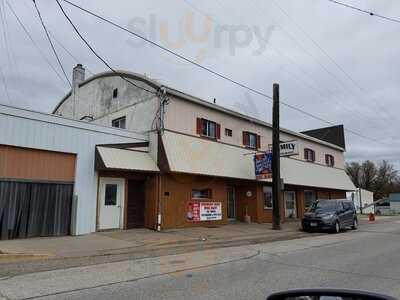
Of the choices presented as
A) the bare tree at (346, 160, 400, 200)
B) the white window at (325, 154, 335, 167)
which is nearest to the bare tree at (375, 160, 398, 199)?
the bare tree at (346, 160, 400, 200)

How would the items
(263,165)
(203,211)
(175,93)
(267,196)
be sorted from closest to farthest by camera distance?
(175,93), (203,211), (263,165), (267,196)

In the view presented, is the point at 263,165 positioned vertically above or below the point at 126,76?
below

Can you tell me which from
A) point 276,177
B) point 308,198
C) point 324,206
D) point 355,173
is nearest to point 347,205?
point 324,206

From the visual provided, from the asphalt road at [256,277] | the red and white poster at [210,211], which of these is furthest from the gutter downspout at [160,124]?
the asphalt road at [256,277]

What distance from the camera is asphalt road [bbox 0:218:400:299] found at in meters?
6.70

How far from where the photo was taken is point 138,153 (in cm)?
1742

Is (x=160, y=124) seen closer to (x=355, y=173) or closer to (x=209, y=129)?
(x=209, y=129)

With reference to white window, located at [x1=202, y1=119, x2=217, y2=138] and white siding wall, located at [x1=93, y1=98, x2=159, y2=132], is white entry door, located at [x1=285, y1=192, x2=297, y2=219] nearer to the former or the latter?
white window, located at [x1=202, y1=119, x2=217, y2=138]

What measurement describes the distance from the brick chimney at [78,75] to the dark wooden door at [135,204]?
10.6m

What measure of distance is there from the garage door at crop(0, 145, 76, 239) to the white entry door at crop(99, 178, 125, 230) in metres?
1.54

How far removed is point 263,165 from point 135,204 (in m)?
8.01

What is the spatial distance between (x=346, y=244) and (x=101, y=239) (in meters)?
9.19

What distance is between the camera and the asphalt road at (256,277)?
670 centimetres

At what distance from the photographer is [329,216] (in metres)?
20.5
